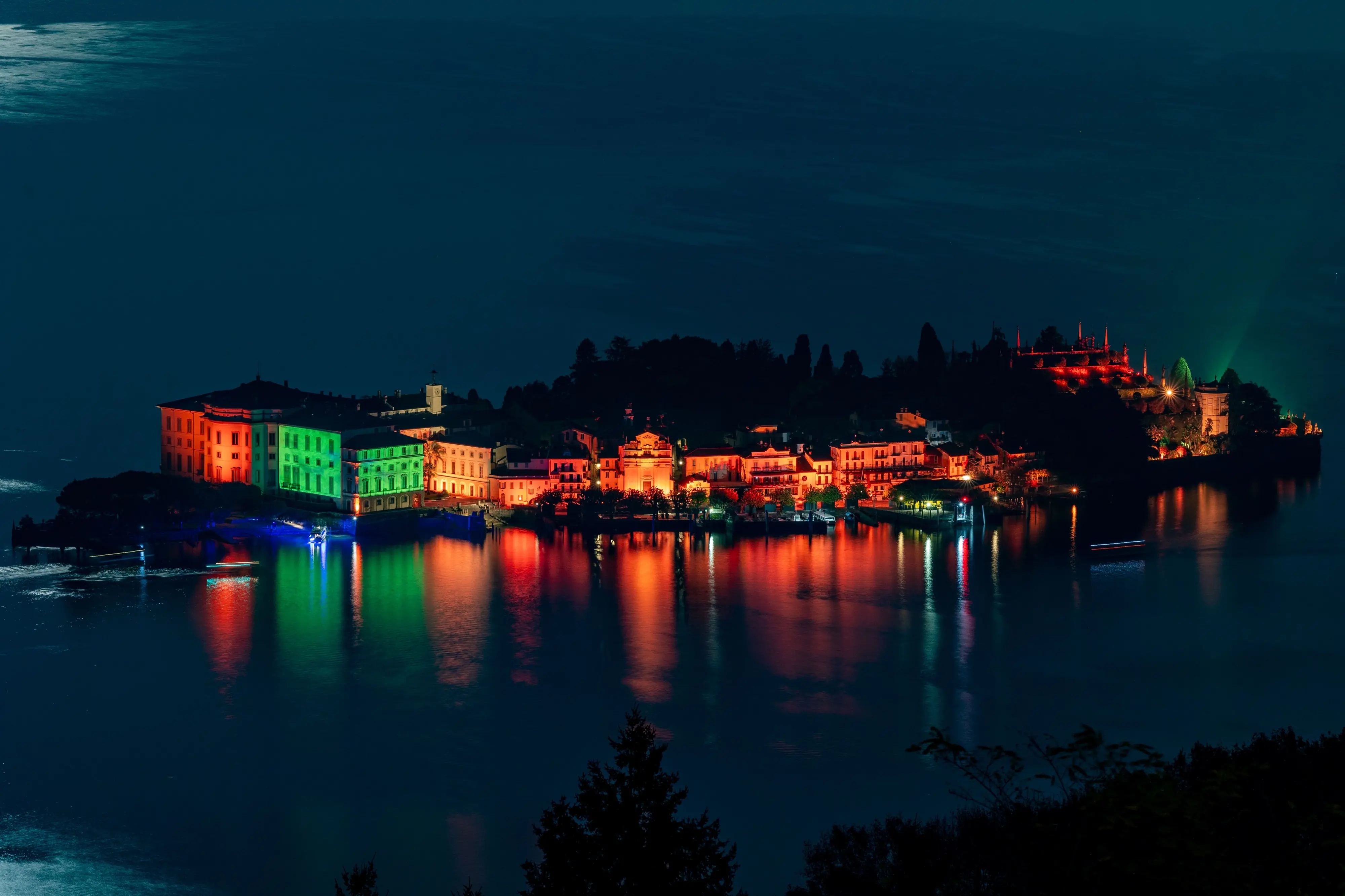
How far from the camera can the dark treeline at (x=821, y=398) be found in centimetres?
2573

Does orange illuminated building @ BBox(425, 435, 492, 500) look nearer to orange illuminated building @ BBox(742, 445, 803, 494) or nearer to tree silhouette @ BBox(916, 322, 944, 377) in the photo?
orange illuminated building @ BBox(742, 445, 803, 494)

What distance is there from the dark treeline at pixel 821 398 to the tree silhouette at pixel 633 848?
1781cm

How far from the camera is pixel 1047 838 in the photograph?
5355 mm

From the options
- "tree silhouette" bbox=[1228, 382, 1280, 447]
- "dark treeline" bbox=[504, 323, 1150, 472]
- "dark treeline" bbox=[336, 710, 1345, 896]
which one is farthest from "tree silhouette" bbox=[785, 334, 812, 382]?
"dark treeline" bbox=[336, 710, 1345, 896]

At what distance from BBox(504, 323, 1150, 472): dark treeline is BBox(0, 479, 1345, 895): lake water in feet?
16.7

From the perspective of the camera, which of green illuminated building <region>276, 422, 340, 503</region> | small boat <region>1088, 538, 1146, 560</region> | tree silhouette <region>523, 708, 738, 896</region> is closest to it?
tree silhouette <region>523, 708, 738, 896</region>

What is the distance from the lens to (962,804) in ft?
34.3

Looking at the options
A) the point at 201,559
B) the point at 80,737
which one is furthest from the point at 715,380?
the point at 80,737

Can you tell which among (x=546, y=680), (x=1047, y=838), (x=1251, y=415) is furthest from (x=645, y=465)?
(x=1047, y=838)

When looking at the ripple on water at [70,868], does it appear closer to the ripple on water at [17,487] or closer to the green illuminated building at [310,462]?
the green illuminated building at [310,462]

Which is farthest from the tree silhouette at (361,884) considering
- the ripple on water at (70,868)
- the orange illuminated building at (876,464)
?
the orange illuminated building at (876,464)

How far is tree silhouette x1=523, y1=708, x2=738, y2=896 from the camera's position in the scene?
650 centimetres

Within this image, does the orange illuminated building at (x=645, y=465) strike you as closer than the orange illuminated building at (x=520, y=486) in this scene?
No

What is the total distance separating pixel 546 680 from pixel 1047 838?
874cm
